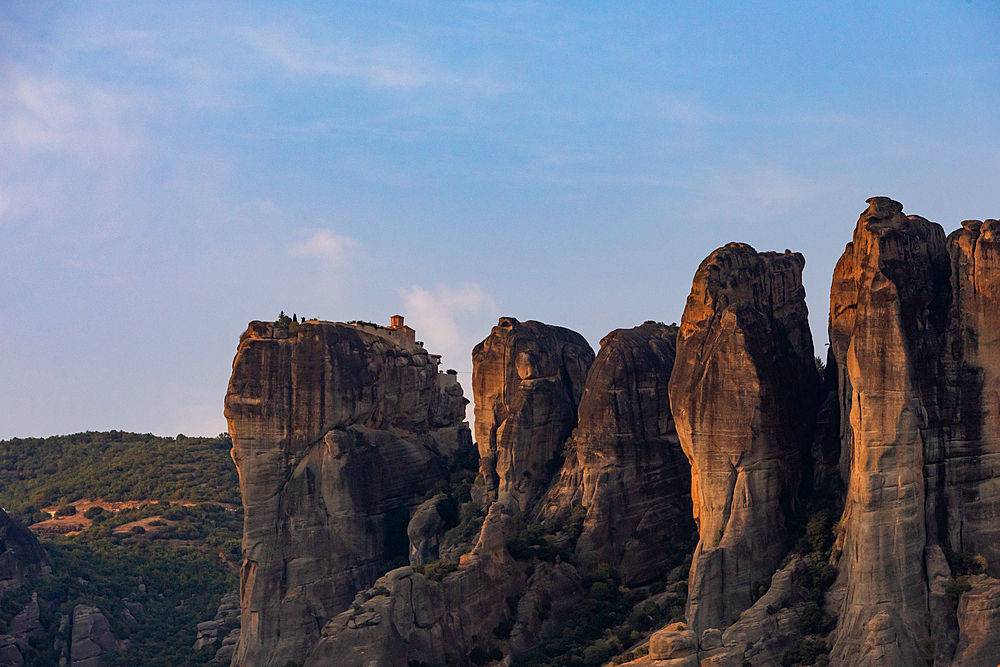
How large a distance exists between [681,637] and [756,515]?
10.1 meters

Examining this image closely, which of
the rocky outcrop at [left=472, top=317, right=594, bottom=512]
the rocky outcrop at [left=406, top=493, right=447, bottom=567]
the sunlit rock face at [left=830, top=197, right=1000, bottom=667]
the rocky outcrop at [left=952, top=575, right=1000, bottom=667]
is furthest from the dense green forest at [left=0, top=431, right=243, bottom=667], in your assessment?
the rocky outcrop at [left=952, top=575, right=1000, bottom=667]

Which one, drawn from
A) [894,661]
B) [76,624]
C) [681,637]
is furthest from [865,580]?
[76,624]

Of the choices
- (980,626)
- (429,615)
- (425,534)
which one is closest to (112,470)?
(425,534)

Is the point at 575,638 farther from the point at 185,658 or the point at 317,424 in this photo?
the point at 185,658

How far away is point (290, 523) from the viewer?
8719cm

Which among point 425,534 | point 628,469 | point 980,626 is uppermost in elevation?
point 628,469

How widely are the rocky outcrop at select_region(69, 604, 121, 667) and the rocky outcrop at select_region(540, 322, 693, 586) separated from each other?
37.1 m

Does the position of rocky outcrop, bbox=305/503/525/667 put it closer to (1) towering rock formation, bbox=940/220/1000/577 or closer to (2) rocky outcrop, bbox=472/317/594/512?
(2) rocky outcrop, bbox=472/317/594/512

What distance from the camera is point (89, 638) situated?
4016 inches

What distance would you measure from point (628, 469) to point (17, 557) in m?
50.9

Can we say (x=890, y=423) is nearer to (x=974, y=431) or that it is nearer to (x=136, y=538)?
(x=974, y=431)

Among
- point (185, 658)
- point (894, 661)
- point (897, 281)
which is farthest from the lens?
point (185, 658)

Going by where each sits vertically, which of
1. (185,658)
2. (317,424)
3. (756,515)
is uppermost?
(317,424)

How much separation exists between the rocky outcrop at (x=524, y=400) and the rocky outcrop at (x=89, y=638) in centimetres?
3105
